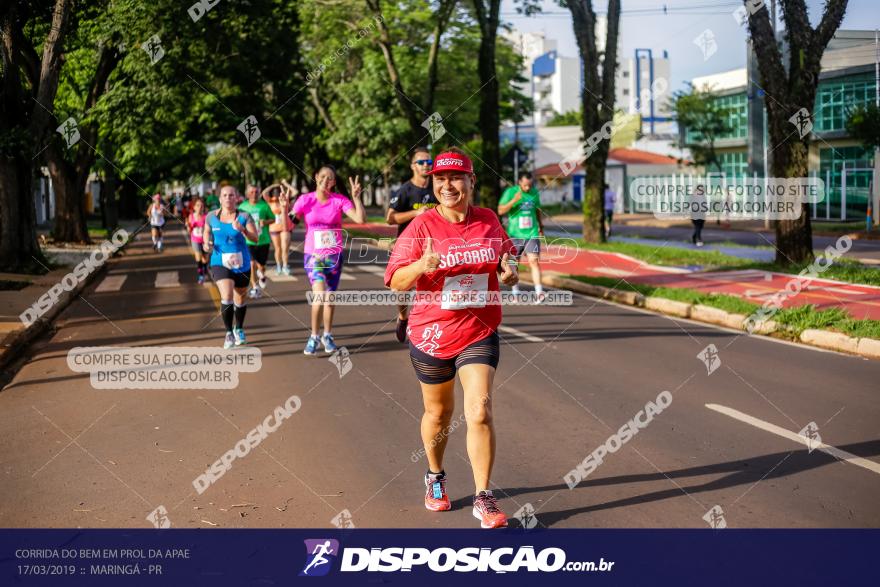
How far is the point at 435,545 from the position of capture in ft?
15.9

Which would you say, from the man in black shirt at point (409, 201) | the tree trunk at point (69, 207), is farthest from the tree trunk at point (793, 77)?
the tree trunk at point (69, 207)

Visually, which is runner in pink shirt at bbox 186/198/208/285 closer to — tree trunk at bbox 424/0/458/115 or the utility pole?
tree trunk at bbox 424/0/458/115

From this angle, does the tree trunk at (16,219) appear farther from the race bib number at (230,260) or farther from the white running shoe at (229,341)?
the white running shoe at (229,341)

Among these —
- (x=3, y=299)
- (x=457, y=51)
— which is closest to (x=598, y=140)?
(x=3, y=299)

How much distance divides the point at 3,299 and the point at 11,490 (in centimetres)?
1206

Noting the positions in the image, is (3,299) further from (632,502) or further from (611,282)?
(632,502)

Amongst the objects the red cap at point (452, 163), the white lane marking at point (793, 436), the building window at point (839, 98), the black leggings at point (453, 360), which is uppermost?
the building window at point (839, 98)

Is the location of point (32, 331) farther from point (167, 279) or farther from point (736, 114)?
point (736, 114)

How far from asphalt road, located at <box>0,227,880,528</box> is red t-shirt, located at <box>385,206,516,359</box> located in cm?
98

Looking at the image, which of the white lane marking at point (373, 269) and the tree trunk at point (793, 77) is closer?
the tree trunk at point (793, 77)

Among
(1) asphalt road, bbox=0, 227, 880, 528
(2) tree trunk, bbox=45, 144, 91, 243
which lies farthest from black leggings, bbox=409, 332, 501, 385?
(2) tree trunk, bbox=45, 144, 91, 243

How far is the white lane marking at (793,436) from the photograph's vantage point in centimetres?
625

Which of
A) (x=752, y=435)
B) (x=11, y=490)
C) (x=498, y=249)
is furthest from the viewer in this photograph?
(x=752, y=435)

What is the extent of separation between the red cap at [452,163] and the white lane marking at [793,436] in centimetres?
320
